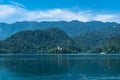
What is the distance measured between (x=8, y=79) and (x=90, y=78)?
17771 mm

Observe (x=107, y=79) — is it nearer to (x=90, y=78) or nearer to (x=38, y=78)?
(x=90, y=78)

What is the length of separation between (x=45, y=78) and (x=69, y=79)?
632 centimetres

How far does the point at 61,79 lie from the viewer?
67.3m

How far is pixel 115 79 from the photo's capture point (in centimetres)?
6581

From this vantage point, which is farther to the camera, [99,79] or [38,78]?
[38,78]

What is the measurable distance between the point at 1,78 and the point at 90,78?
2007cm

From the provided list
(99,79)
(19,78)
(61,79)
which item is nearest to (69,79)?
(61,79)

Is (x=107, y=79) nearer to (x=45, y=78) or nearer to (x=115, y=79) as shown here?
(x=115, y=79)

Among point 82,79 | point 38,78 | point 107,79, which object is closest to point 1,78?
point 38,78

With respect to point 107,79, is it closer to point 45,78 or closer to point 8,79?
point 45,78

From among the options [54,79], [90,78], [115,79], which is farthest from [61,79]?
[115,79]

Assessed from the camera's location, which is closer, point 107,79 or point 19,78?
point 107,79

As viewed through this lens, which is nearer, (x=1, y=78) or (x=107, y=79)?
(x=107, y=79)

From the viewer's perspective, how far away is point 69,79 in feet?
217
